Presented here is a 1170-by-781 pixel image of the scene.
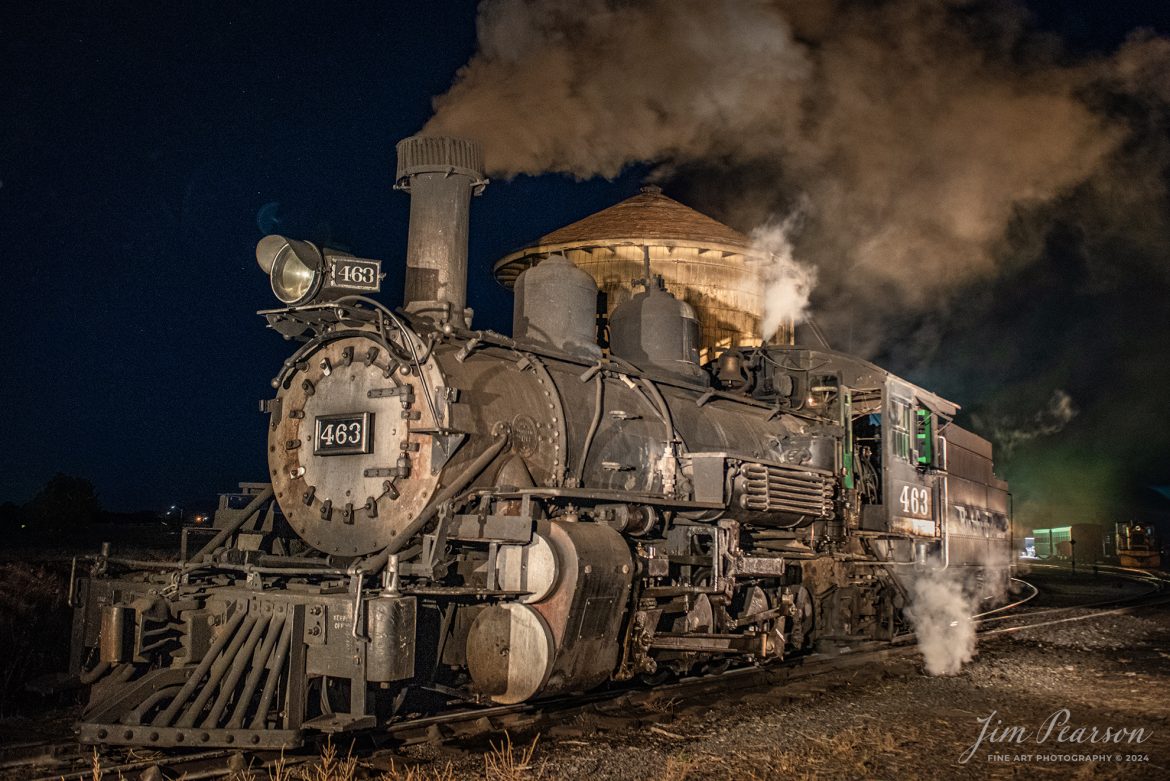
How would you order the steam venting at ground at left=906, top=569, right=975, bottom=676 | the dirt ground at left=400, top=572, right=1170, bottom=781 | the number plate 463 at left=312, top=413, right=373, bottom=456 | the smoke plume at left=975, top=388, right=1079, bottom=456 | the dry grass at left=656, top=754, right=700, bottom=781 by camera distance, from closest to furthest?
the dry grass at left=656, top=754, right=700, bottom=781 < the dirt ground at left=400, top=572, right=1170, bottom=781 < the number plate 463 at left=312, top=413, right=373, bottom=456 < the steam venting at ground at left=906, top=569, right=975, bottom=676 < the smoke plume at left=975, top=388, right=1079, bottom=456

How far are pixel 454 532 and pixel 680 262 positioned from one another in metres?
15.2

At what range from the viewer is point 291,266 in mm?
7707

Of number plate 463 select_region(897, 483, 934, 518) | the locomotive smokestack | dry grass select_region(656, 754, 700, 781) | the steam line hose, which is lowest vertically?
dry grass select_region(656, 754, 700, 781)

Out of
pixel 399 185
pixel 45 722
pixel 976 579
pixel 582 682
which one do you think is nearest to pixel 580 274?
pixel 399 185

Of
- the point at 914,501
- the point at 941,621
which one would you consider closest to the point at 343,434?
the point at 914,501

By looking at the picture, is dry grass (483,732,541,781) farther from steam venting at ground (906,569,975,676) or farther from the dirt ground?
steam venting at ground (906,569,975,676)

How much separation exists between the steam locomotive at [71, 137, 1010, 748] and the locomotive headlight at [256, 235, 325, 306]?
0.07ft

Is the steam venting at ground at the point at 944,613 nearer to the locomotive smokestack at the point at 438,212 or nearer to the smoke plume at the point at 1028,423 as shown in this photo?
the locomotive smokestack at the point at 438,212

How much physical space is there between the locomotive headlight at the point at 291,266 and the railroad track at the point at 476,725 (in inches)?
128

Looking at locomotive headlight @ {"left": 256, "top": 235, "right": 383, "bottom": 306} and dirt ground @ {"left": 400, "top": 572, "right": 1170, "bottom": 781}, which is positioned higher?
Answer: locomotive headlight @ {"left": 256, "top": 235, "right": 383, "bottom": 306}

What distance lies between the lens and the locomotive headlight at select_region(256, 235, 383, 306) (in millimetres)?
7457

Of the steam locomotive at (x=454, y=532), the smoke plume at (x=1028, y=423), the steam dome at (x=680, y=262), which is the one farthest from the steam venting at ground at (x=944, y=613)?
the smoke plume at (x=1028, y=423)

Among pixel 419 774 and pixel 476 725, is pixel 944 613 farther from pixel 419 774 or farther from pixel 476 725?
pixel 419 774

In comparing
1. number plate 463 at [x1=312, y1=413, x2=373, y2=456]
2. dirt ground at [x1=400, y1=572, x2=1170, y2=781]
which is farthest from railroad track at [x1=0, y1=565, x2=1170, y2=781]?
number plate 463 at [x1=312, y1=413, x2=373, y2=456]
